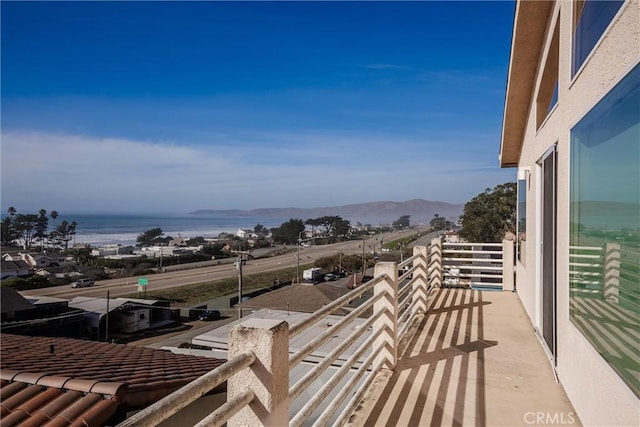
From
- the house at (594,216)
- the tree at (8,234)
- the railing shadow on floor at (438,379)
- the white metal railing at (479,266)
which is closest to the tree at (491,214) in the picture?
the white metal railing at (479,266)

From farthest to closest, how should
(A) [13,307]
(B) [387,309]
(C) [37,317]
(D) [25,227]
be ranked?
1. (D) [25,227]
2. (C) [37,317]
3. (A) [13,307]
4. (B) [387,309]

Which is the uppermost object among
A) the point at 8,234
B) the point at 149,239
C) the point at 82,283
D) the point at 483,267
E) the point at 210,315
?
the point at 483,267

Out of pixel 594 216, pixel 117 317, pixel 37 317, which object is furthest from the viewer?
pixel 117 317

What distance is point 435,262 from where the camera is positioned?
24.8ft

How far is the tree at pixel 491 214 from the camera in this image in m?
18.3

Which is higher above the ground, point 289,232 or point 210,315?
point 289,232

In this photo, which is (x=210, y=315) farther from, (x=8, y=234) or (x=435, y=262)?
(x=8, y=234)

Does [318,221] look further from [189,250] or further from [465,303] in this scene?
[465,303]

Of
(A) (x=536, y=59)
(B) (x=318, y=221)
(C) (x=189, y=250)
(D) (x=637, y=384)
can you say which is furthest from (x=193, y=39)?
(B) (x=318, y=221)

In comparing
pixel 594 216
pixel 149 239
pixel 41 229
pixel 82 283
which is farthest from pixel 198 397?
pixel 149 239

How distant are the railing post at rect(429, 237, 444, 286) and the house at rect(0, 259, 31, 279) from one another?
36.4m

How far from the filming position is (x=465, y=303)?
21.5 ft

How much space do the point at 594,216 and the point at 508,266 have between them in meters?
5.83

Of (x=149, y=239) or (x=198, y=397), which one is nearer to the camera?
(x=198, y=397)
